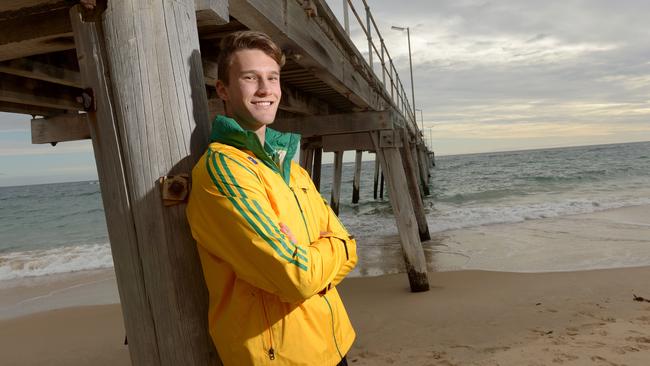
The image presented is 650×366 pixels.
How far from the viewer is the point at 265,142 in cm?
155

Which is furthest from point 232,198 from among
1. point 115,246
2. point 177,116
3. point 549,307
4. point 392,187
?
point 392,187

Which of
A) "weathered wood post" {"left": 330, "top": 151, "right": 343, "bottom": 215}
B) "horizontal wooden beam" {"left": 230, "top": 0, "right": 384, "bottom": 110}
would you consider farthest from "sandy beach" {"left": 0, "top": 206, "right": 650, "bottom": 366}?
"weathered wood post" {"left": 330, "top": 151, "right": 343, "bottom": 215}

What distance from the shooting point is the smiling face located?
5.03 feet

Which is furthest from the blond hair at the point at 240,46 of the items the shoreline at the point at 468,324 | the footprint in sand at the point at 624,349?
the footprint in sand at the point at 624,349

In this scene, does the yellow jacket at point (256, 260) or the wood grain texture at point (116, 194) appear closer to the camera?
the yellow jacket at point (256, 260)

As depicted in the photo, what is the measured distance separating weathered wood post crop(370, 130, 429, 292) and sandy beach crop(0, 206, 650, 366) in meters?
0.29

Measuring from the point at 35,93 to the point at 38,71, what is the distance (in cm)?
111

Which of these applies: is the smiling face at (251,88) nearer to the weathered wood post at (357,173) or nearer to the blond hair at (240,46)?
the blond hair at (240,46)

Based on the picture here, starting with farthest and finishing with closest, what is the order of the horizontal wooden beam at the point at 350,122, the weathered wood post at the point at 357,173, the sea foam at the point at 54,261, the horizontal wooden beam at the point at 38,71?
1. the weathered wood post at the point at 357,173
2. the sea foam at the point at 54,261
3. the horizontal wooden beam at the point at 350,122
4. the horizontal wooden beam at the point at 38,71

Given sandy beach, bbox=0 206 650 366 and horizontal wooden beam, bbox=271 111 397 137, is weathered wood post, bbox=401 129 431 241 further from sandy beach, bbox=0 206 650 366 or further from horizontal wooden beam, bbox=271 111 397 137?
horizontal wooden beam, bbox=271 111 397 137

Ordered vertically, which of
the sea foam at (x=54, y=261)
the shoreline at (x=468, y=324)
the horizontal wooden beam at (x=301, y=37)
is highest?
the horizontal wooden beam at (x=301, y=37)

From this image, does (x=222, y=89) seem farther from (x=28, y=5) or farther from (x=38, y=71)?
(x=38, y=71)

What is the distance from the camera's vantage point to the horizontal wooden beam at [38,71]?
3.36 meters

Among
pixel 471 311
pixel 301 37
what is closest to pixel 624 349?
pixel 471 311
